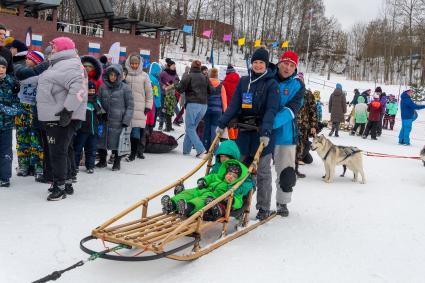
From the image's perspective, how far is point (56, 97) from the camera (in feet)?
16.3

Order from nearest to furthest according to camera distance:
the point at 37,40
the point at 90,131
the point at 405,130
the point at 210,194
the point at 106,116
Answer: the point at 210,194 < the point at 90,131 < the point at 106,116 < the point at 405,130 < the point at 37,40

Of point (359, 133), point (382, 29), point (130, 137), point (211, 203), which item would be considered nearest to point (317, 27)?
point (382, 29)

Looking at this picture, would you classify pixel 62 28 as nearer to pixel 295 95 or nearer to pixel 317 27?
pixel 295 95

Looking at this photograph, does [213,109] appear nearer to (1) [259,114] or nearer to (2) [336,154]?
(2) [336,154]

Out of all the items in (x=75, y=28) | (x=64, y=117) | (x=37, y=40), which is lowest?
(x=64, y=117)

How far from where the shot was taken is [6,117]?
5.38 meters

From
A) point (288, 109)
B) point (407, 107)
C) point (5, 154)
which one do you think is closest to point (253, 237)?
point (288, 109)

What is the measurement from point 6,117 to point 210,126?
14.5 ft

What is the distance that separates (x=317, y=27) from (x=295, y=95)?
54100mm

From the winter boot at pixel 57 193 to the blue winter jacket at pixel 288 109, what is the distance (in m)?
2.54

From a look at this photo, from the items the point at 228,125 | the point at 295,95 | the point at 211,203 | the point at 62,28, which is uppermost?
the point at 62,28

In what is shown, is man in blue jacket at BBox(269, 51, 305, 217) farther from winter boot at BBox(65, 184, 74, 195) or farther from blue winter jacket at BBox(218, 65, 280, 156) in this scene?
winter boot at BBox(65, 184, 74, 195)

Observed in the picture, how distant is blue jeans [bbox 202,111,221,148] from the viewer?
29.3 ft

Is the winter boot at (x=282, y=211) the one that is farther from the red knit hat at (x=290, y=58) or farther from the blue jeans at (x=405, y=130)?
the blue jeans at (x=405, y=130)
